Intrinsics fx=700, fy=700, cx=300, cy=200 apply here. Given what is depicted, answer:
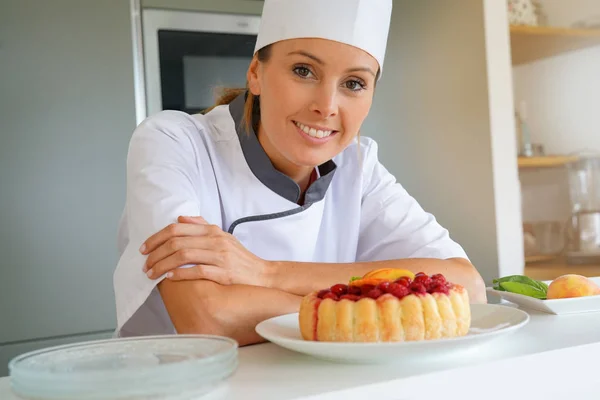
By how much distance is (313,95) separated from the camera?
3.86ft

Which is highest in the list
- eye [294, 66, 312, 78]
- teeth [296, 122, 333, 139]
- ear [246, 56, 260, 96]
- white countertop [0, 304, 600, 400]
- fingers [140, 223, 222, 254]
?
ear [246, 56, 260, 96]

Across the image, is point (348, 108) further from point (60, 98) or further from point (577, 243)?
point (577, 243)

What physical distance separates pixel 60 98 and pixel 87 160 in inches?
7.9

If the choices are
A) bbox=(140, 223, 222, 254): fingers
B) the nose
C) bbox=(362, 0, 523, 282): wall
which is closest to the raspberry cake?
bbox=(140, 223, 222, 254): fingers

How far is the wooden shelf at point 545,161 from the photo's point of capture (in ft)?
8.43

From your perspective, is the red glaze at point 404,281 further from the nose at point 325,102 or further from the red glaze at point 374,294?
the nose at point 325,102

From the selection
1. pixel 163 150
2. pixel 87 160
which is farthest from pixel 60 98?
pixel 163 150

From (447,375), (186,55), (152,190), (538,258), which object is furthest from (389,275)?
(538,258)

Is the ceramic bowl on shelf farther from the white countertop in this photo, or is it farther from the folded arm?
the folded arm

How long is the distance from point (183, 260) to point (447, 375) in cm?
45

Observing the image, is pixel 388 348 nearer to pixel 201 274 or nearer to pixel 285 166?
pixel 201 274

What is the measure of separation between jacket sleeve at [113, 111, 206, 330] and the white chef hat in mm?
238

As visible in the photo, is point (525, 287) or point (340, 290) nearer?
point (340, 290)

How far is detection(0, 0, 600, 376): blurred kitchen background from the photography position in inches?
80.8
